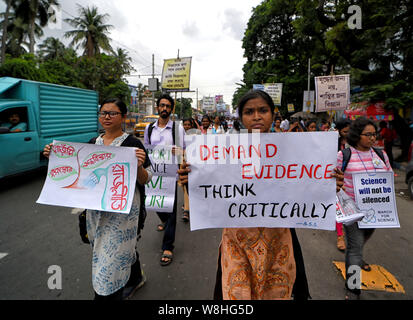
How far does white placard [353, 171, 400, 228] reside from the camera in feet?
6.94

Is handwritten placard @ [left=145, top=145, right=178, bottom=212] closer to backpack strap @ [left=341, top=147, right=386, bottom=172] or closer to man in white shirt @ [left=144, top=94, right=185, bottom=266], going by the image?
man in white shirt @ [left=144, top=94, right=185, bottom=266]

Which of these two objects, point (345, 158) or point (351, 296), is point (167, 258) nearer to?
point (351, 296)

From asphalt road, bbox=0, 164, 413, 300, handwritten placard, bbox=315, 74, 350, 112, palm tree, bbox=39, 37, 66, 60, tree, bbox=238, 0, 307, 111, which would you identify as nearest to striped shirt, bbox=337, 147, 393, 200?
asphalt road, bbox=0, 164, 413, 300

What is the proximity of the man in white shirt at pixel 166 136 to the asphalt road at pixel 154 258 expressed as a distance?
23cm

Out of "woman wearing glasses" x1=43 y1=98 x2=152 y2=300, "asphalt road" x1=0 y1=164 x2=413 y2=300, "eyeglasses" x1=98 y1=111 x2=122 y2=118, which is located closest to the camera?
"woman wearing glasses" x1=43 y1=98 x2=152 y2=300

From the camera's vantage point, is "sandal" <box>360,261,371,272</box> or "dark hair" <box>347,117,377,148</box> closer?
"dark hair" <box>347,117,377,148</box>

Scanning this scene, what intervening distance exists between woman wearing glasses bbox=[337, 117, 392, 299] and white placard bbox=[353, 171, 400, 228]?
6 cm

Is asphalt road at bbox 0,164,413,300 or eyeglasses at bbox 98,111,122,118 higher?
eyeglasses at bbox 98,111,122,118

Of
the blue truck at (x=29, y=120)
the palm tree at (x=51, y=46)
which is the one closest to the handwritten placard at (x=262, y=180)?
the blue truck at (x=29, y=120)

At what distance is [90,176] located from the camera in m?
1.71

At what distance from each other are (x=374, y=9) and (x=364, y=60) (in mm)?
1902

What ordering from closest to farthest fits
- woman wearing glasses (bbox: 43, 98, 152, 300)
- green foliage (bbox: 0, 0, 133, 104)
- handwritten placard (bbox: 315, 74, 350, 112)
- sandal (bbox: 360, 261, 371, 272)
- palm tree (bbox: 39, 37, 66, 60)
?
woman wearing glasses (bbox: 43, 98, 152, 300) → sandal (bbox: 360, 261, 371, 272) → handwritten placard (bbox: 315, 74, 350, 112) → green foliage (bbox: 0, 0, 133, 104) → palm tree (bbox: 39, 37, 66, 60)

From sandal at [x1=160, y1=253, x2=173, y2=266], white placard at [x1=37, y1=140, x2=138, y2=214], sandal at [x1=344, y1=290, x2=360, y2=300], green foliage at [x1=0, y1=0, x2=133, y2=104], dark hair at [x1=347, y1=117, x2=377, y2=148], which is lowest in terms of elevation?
Answer: sandal at [x1=344, y1=290, x2=360, y2=300]

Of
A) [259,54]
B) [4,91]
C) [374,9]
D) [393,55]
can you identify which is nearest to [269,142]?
[4,91]
